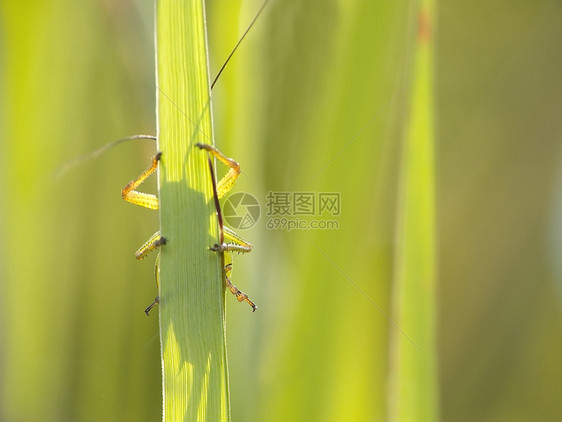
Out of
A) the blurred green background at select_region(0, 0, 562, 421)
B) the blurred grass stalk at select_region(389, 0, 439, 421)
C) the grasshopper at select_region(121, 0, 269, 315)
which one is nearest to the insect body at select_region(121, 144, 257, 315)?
the grasshopper at select_region(121, 0, 269, 315)

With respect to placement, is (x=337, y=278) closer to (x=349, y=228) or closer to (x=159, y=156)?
(x=349, y=228)

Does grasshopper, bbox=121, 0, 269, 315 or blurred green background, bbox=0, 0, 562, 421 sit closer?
grasshopper, bbox=121, 0, 269, 315

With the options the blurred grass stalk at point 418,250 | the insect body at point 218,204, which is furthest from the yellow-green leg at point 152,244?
the blurred grass stalk at point 418,250

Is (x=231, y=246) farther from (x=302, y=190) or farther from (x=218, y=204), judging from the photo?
(x=302, y=190)

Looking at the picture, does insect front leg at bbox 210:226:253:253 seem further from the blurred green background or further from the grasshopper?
the blurred green background

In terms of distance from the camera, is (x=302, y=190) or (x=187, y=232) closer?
Result: (x=187, y=232)

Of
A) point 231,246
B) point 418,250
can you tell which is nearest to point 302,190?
point 418,250

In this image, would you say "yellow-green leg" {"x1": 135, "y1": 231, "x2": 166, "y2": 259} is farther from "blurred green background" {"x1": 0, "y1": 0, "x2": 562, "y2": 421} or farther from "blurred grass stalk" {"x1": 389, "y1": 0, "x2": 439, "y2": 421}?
"blurred grass stalk" {"x1": 389, "y1": 0, "x2": 439, "y2": 421}
